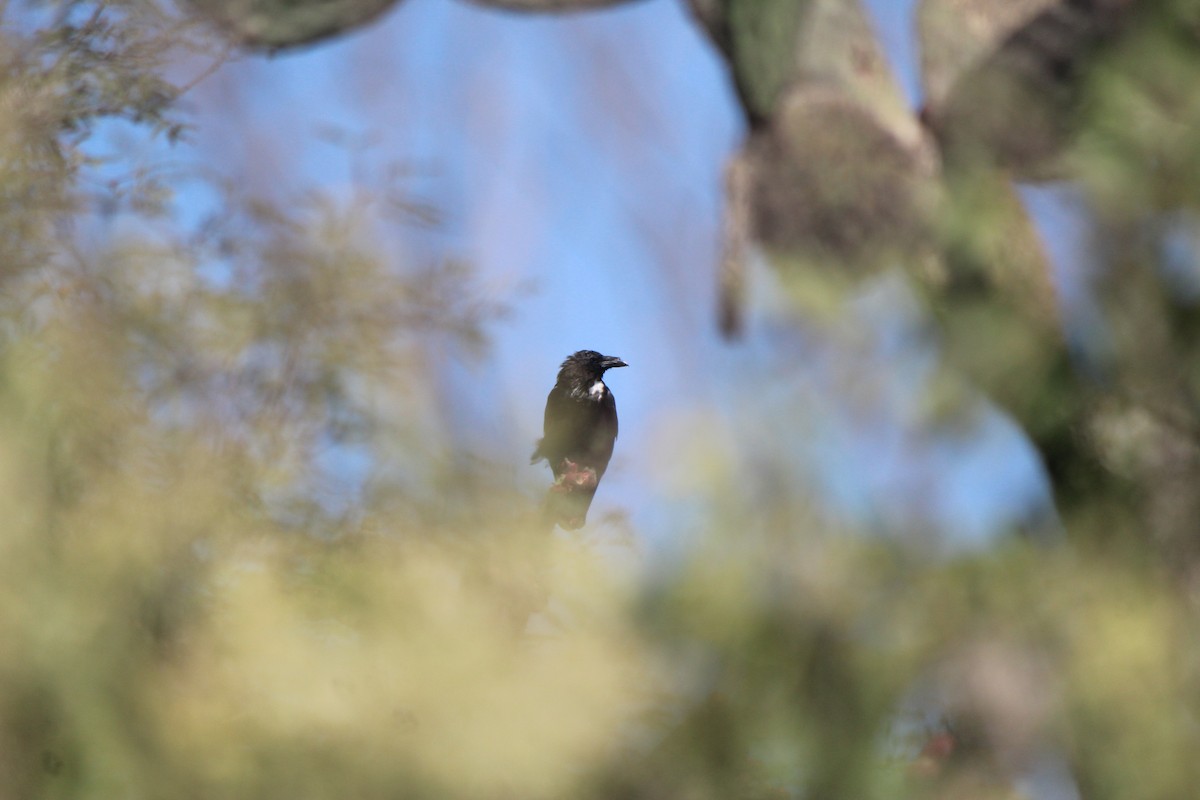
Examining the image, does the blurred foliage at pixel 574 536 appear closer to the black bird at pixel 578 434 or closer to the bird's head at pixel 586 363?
the black bird at pixel 578 434

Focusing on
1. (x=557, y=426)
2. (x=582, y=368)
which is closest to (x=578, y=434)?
(x=557, y=426)

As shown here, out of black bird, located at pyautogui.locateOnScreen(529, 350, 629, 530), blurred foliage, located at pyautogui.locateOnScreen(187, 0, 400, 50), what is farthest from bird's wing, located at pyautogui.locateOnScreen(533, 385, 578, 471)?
blurred foliage, located at pyautogui.locateOnScreen(187, 0, 400, 50)

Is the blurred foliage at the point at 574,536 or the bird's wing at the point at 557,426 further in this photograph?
the bird's wing at the point at 557,426

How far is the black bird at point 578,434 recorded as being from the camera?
280 centimetres

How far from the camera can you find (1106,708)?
266 centimetres

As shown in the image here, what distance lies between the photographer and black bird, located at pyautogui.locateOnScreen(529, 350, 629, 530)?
110 inches

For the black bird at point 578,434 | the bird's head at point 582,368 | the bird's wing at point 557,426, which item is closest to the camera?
the black bird at point 578,434

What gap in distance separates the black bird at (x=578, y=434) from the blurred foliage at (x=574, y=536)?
91 mm

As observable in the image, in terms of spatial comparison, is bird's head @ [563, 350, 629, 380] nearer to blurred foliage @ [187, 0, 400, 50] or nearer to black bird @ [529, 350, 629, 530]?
black bird @ [529, 350, 629, 530]

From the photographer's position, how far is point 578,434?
3295 millimetres

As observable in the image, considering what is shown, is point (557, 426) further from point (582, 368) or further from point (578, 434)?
point (582, 368)

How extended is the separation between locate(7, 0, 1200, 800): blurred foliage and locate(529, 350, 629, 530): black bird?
9 centimetres

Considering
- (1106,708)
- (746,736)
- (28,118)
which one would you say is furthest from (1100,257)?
(28,118)

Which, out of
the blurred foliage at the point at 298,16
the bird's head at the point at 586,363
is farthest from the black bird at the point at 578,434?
the blurred foliage at the point at 298,16
